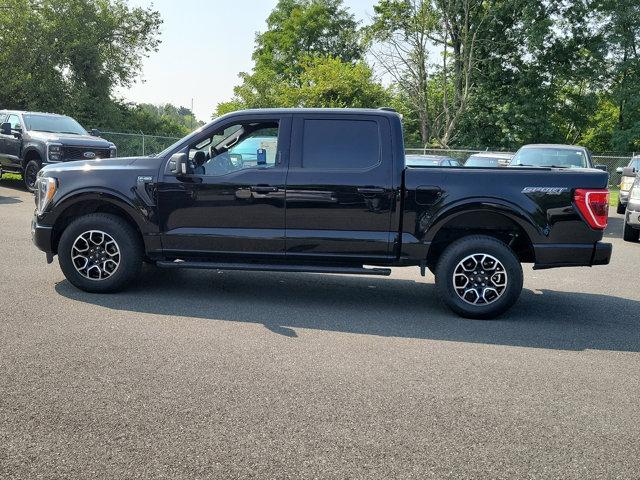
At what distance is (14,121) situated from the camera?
1706 cm

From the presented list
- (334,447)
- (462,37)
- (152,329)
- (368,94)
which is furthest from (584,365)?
(462,37)

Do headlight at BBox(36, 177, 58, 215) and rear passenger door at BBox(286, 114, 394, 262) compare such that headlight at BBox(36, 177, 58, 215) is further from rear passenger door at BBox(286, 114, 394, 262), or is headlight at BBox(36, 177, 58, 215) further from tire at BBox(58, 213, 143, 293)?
A: rear passenger door at BBox(286, 114, 394, 262)

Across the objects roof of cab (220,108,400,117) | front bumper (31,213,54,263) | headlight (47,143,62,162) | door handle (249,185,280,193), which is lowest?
front bumper (31,213,54,263)

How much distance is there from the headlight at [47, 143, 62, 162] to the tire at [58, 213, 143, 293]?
33.0 feet

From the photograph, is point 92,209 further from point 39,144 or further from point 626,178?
point 626,178

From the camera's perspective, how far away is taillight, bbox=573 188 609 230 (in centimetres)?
605

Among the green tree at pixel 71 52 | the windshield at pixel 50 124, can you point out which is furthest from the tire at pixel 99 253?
the green tree at pixel 71 52

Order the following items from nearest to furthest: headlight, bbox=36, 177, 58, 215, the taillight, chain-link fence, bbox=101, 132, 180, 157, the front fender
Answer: the taillight → the front fender → headlight, bbox=36, 177, 58, 215 → chain-link fence, bbox=101, 132, 180, 157

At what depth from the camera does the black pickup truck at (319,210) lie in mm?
6133

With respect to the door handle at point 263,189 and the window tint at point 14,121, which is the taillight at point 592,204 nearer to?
the door handle at point 263,189

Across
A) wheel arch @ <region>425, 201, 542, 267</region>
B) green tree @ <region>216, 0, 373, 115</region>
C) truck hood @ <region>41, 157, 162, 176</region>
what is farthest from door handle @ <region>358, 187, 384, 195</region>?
green tree @ <region>216, 0, 373, 115</region>

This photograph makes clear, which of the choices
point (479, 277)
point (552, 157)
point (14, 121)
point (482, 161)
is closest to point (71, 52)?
point (14, 121)

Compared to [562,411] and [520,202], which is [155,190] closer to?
[520,202]

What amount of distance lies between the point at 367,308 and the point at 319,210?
113 cm
